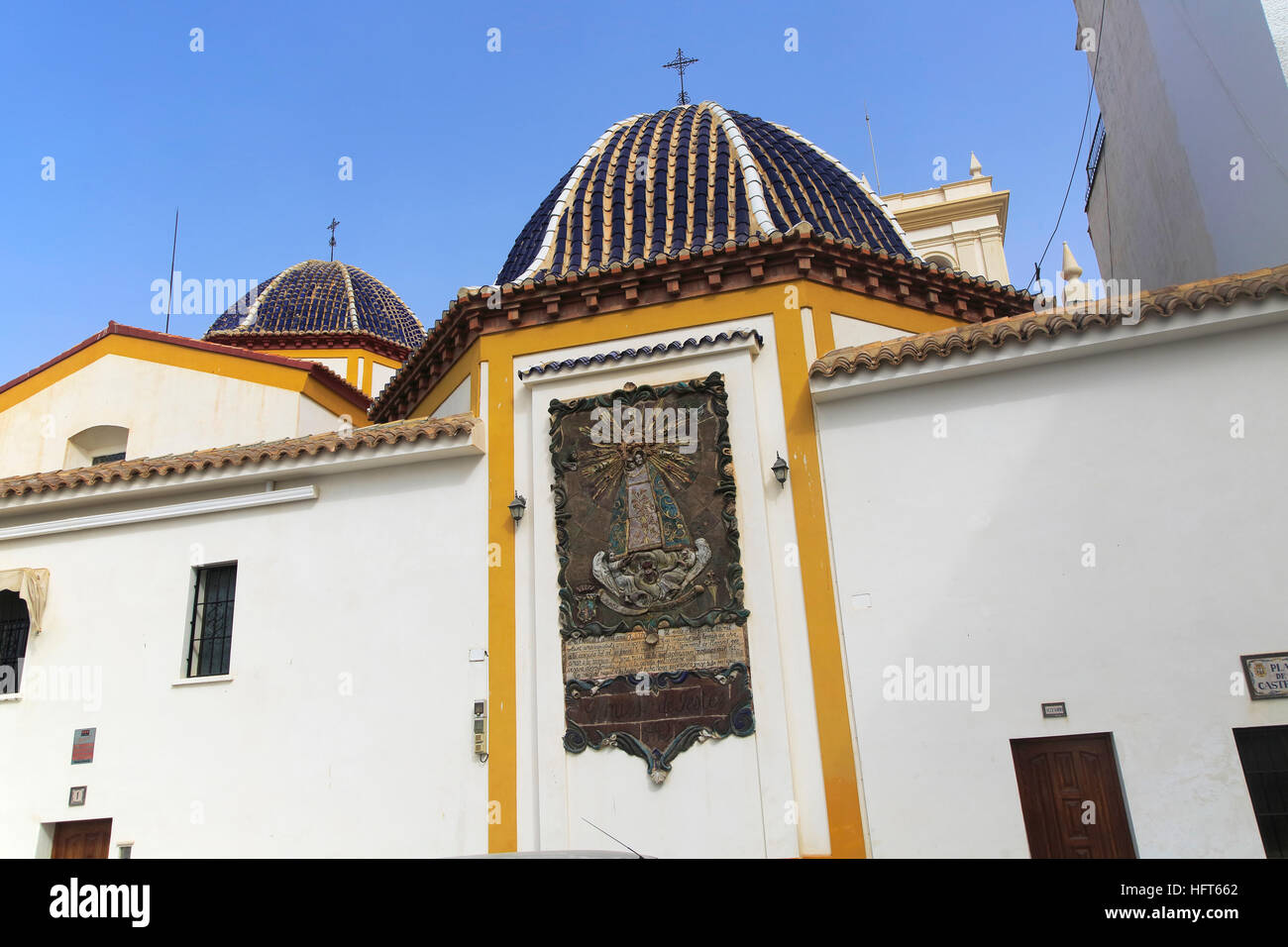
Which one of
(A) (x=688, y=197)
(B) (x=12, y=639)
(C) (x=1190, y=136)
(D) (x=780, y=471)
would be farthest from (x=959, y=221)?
(B) (x=12, y=639)

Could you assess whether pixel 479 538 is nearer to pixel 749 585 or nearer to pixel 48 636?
pixel 749 585

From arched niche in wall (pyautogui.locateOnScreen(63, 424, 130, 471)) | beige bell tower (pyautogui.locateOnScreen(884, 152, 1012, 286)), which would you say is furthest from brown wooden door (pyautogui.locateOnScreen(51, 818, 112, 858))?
beige bell tower (pyautogui.locateOnScreen(884, 152, 1012, 286))

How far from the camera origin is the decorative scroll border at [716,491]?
9484 mm

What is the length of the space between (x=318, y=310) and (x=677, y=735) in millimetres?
15014

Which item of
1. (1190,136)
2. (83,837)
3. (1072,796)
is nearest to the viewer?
(1072,796)

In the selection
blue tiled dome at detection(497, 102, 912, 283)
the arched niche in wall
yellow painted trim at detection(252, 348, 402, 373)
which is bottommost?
the arched niche in wall

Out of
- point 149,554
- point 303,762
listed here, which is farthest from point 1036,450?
point 149,554

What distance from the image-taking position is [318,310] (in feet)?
68.7

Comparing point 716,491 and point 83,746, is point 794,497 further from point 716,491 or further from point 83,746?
point 83,746

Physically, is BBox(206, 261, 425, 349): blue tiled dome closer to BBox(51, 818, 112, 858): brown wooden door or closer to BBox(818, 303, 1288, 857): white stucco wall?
BBox(51, 818, 112, 858): brown wooden door

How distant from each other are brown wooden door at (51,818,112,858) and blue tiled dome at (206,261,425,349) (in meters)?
11.5

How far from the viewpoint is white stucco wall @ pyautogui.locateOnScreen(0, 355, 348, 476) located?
14.4 meters

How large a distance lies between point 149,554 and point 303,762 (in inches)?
131

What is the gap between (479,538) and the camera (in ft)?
34.3
